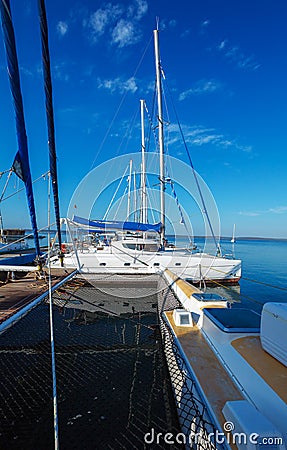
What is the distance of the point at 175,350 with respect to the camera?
121 inches

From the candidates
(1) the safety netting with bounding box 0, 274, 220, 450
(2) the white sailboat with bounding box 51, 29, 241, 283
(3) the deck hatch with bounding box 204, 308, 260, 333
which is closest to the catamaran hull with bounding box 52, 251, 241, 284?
(2) the white sailboat with bounding box 51, 29, 241, 283

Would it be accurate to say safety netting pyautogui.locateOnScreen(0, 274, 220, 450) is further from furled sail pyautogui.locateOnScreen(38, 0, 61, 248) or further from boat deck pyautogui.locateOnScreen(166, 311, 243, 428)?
furled sail pyautogui.locateOnScreen(38, 0, 61, 248)

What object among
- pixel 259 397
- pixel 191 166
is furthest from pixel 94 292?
pixel 191 166

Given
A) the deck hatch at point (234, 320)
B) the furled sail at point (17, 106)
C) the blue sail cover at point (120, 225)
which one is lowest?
the deck hatch at point (234, 320)

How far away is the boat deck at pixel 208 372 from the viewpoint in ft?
6.68

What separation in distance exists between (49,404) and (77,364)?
1.03 meters

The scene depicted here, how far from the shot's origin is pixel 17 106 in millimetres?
4133

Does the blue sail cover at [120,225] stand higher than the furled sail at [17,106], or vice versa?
the furled sail at [17,106]

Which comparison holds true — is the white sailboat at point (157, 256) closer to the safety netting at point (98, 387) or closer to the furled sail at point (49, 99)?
the safety netting at point (98, 387)

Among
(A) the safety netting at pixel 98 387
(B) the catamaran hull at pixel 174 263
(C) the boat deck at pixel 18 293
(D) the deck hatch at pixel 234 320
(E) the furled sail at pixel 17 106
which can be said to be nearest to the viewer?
(A) the safety netting at pixel 98 387

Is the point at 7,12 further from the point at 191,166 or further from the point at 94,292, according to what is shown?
the point at 191,166

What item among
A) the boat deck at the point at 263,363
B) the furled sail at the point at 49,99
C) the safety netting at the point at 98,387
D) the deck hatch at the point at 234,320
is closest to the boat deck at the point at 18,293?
the safety netting at the point at 98,387

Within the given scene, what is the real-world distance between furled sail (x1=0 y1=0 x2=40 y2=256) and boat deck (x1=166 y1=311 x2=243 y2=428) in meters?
4.18

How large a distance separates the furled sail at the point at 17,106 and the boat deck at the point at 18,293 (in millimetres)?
1379
